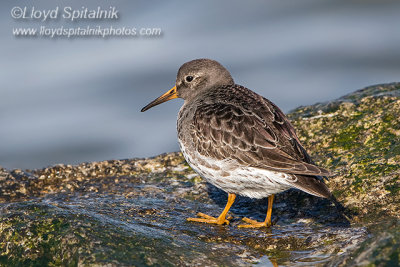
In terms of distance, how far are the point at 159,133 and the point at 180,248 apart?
984 centimetres

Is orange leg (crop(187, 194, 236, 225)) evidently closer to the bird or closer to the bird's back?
the bird

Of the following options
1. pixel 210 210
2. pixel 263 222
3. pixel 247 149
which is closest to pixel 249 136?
pixel 247 149

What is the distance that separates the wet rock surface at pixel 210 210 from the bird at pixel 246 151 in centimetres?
42

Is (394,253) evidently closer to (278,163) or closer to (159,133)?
(278,163)

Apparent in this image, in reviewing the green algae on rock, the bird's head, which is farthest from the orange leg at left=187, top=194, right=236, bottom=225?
the bird's head

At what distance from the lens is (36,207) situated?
18.7ft

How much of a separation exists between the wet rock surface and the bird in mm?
418

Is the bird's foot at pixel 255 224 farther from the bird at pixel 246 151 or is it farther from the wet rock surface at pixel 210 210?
the wet rock surface at pixel 210 210

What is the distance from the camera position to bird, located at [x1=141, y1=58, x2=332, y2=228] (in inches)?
245

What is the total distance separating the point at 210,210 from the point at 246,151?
1160 mm

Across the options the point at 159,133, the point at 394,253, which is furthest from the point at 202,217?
the point at 159,133

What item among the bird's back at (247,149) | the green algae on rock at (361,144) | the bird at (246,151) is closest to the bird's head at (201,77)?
the bird at (246,151)

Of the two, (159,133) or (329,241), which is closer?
(329,241)

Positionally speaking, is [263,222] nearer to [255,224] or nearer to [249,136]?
[255,224]
